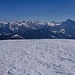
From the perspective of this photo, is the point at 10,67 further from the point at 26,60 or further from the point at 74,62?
the point at 74,62

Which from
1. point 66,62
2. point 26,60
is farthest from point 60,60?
point 26,60

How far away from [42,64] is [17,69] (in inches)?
75.2

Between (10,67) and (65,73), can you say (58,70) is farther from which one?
(10,67)

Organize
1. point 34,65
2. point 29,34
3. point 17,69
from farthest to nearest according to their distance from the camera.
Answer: point 29,34, point 34,65, point 17,69

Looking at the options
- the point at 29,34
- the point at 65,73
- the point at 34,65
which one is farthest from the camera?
the point at 29,34

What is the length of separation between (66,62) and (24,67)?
3167mm

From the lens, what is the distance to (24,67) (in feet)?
33.5

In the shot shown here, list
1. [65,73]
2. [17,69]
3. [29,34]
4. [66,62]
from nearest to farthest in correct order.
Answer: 1. [65,73]
2. [17,69]
3. [66,62]
4. [29,34]

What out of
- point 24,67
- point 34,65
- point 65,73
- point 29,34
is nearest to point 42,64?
point 34,65

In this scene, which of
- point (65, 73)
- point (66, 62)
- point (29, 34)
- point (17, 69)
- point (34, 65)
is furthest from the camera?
point (29, 34)

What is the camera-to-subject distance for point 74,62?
11203 millimetres

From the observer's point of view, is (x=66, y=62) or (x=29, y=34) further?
(x=29, y=34)

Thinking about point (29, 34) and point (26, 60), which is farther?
point (29, 34)

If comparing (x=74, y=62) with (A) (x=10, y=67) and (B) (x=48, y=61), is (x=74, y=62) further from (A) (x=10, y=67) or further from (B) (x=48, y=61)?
(A) (x=10, y=67)
